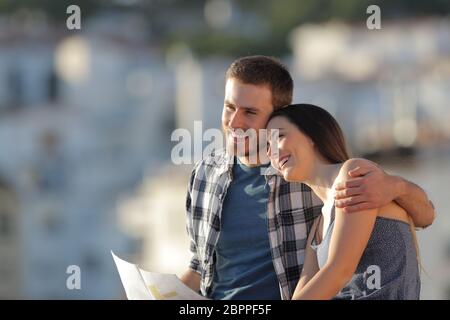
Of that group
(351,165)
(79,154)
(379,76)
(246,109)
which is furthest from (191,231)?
(79,154)

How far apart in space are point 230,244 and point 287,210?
0.13 metres

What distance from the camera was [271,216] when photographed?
3289 millimetres

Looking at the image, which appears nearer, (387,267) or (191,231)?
(387,267)

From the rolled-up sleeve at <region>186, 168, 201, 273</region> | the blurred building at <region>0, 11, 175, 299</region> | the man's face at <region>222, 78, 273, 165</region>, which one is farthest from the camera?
the blurred building at <region>0, 11, 175, 299</region>

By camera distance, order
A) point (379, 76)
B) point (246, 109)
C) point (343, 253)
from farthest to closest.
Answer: point (379, 76) → point (246, 109) → point (343, 253)

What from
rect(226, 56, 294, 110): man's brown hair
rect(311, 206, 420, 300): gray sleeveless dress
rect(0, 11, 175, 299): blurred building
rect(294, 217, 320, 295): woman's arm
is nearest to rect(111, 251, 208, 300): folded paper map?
rect(294, 217, 320, 295): woman's arm

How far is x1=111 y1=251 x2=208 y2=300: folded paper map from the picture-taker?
3092mm

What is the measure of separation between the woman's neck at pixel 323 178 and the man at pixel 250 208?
191 millimetres

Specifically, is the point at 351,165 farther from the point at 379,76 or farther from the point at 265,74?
the point at 379,76

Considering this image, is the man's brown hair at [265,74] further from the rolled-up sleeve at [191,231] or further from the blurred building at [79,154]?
the blurred building at [79,154]

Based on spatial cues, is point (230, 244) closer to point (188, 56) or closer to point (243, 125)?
point (243, 125)

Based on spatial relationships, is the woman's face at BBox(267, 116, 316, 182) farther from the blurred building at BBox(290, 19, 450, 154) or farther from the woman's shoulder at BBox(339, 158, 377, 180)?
the blurred building at BBox(290, 19, 450, 154)

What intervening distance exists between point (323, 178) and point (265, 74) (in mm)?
276

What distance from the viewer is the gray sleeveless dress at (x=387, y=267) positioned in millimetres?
2977
